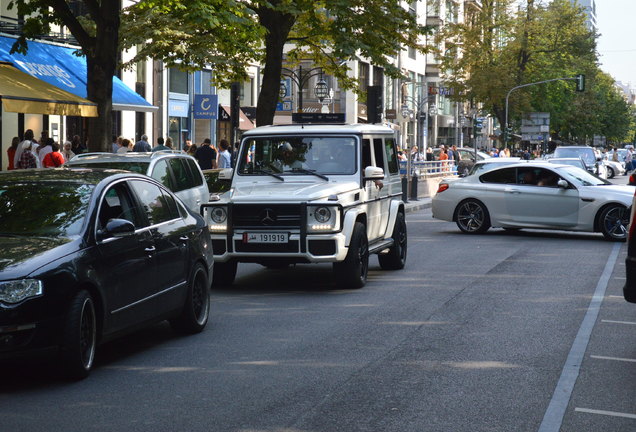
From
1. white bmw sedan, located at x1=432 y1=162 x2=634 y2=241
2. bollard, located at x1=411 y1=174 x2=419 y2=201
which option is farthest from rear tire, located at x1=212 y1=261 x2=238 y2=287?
bollard, located at x1=411 y1=174 x2=419 y2=201

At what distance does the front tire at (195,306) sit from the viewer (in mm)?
9656

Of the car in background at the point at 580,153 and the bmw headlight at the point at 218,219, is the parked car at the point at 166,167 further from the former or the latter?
the car in background at the point at 580,153


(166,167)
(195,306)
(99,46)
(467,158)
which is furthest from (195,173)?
(467,158)

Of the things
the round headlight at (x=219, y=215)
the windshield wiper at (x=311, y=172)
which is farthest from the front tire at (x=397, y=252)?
the round headlight at (x=219, y=215)

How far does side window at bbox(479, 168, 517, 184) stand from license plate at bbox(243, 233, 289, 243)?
34.9 ft

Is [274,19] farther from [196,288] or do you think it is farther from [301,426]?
[301,426]

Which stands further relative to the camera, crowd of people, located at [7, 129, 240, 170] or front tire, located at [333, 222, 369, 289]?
crowd of people, located at [7, 129, 240, 170]

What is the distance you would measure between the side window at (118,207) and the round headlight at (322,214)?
13.2ft

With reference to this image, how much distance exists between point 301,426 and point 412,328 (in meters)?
3.97

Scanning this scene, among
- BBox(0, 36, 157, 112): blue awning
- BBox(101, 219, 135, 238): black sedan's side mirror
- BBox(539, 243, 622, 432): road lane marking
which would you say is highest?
BBox(0, 36, 157, 112): blue awning

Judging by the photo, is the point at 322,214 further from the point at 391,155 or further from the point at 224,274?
the point at 391,155

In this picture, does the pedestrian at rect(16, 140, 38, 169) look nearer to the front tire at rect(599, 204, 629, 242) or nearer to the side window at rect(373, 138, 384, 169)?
the side window at rect(373, 138, 384, 169)

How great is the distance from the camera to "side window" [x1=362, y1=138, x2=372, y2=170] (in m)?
14.2

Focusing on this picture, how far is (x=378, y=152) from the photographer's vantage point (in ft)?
49.0
